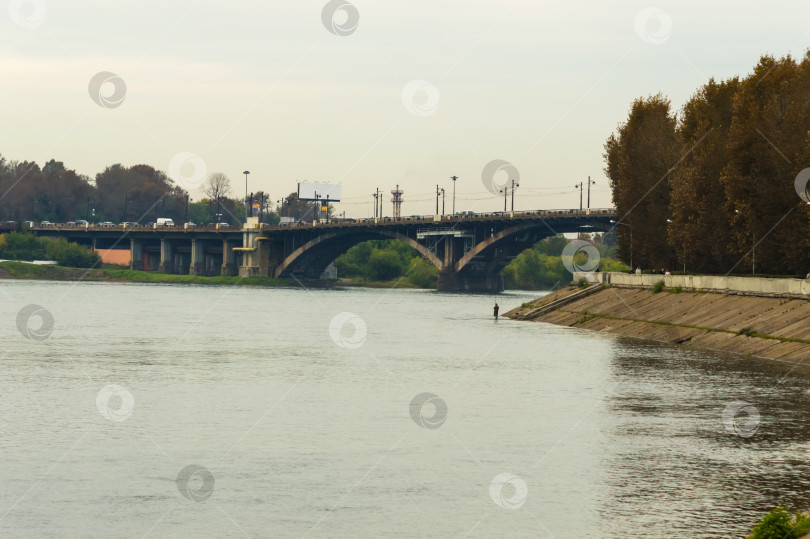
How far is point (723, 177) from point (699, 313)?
1141 centimetres

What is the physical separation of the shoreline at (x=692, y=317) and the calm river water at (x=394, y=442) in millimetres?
2610

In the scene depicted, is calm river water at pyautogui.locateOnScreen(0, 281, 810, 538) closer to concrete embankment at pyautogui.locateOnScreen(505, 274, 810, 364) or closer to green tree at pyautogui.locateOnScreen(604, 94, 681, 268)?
concrete embankment at pyautogui.locateOnScreen(505, 274, 810, 364)

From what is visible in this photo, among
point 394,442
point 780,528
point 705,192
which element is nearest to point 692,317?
point 705,192

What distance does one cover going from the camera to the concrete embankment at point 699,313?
60.0 m

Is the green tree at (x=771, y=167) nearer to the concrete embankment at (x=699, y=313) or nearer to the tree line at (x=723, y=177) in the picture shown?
the tree line at (x=723, y=177)

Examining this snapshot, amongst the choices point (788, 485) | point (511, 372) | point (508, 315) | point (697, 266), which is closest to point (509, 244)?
point (508, 315)

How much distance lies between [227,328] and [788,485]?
61404 mm

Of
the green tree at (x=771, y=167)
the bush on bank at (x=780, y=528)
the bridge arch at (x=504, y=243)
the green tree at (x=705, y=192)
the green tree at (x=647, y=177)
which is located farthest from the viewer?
the bridge arch at (x=504, y=243)

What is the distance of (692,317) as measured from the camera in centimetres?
7394

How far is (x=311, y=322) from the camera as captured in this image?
3691 inches

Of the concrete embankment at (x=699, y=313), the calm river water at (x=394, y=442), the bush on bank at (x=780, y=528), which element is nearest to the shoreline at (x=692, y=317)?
the concrete embankment at (x=699, y=313)

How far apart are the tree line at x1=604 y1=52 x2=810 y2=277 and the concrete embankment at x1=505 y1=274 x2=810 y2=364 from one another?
4213mm

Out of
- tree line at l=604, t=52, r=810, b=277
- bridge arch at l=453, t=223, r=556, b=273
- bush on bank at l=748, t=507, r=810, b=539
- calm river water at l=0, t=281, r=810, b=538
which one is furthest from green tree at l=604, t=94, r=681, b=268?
bush on bank at l=748, t=507, r=810, b=539

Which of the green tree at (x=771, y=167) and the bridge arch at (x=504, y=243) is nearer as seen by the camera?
the green tree at (x=771, y=167)
